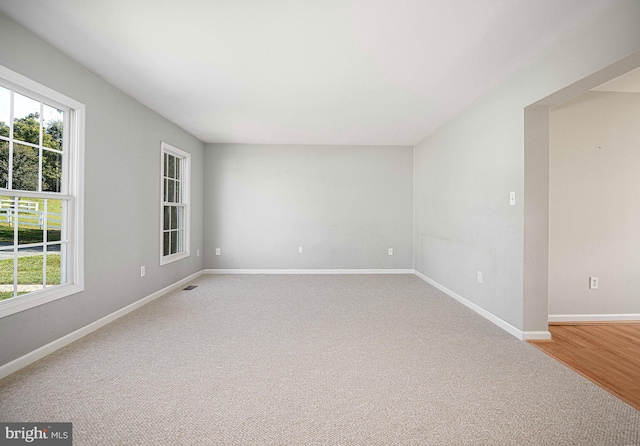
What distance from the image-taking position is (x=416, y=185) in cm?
628

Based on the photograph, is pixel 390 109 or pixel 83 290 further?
pixel 390 109

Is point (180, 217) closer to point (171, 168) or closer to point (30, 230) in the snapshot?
point (171, 168)

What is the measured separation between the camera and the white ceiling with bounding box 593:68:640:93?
3.11 metres

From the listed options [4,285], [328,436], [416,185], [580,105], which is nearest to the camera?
[328,436]

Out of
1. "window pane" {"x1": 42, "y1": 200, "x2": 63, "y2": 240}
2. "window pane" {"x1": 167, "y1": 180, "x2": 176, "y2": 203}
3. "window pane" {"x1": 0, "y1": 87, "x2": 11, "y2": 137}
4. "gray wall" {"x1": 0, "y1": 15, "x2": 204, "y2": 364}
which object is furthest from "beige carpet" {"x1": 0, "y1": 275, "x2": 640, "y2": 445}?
"window pane" {"x1": 167, "y1": 180, "x2": 176, "y2": 203}

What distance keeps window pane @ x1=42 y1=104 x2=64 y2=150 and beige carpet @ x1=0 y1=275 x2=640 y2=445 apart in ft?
5.83

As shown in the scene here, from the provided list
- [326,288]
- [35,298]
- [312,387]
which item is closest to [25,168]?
[35,298]

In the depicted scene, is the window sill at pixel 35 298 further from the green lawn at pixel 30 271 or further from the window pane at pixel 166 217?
the window pane at pixel 166 217

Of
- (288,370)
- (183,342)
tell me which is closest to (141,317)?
(183,342)

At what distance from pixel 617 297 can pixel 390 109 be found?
3414 millimetres

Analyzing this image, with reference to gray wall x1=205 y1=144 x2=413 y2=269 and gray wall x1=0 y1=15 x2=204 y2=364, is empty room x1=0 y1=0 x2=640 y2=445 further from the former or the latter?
gray wall x1=205 y1=144 x2=413 y2=269

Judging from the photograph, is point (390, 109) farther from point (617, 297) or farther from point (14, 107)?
point (14, 107)

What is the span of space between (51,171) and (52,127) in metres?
0.38

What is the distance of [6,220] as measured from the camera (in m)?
2.37
